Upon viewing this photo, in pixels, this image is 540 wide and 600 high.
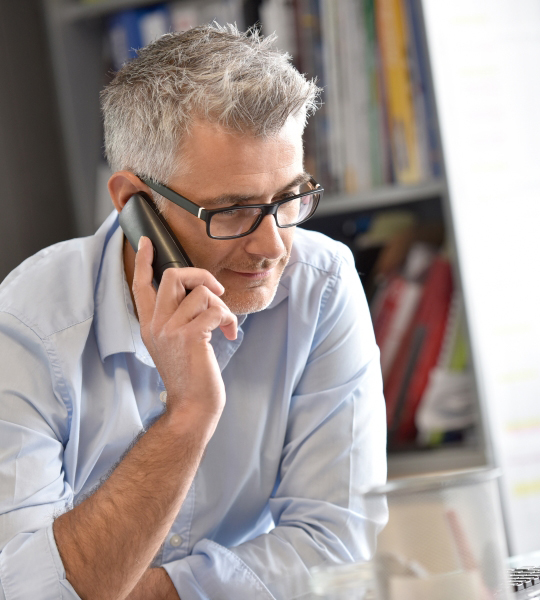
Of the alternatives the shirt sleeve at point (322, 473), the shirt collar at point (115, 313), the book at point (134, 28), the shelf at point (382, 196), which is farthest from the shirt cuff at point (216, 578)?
the book at point (134, 28)

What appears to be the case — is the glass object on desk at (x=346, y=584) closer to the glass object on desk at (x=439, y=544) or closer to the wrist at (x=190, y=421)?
the glass object on desk at (x=439, y=544)

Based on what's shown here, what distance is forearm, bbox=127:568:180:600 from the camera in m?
1.00

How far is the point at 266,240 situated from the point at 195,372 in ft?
0.75

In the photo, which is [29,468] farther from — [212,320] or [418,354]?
[418,354]

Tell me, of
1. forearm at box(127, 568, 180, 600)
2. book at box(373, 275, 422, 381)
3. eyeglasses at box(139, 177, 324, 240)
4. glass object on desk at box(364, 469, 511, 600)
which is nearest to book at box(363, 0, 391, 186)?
book at box(373, 275, 422, 381)

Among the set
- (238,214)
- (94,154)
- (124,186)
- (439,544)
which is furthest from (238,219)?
(94,154)

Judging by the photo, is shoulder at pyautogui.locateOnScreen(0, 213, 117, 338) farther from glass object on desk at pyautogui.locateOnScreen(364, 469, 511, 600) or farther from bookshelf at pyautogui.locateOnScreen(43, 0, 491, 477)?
bookshelf at pyautogui.locateOnScreen(43, 0, 491, 477)

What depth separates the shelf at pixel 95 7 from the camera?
1991 millimetres

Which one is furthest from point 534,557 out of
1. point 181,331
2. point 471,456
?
point 471,456

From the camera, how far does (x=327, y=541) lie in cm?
108

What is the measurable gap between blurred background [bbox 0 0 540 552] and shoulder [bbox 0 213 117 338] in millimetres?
826

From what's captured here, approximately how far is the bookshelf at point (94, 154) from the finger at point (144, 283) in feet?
2.75

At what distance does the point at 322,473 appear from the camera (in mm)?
1151

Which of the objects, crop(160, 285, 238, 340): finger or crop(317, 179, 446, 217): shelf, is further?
crop(317, 179, 446, 217): shelf
